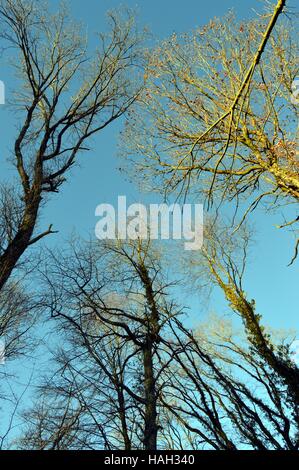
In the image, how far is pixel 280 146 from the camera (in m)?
8.16

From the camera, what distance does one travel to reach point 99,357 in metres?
8.08

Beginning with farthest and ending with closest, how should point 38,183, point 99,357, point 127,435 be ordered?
point 38,183 → point 99,357 → point 127,435

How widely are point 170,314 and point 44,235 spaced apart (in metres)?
2.81

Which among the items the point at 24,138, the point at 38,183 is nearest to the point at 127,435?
the point at 38,183

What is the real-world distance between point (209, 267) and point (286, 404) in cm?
416

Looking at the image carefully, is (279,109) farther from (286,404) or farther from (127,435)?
(127,435)

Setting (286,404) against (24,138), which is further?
(24,138)

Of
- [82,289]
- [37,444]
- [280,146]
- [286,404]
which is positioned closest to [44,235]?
[82,289]

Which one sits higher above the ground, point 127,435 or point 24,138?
point 24,138
